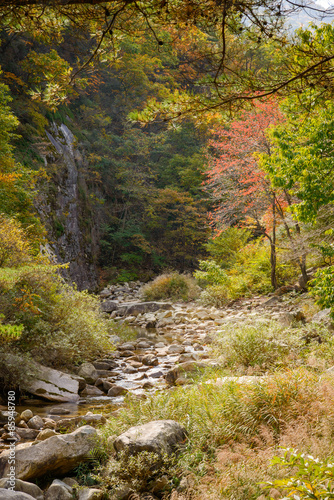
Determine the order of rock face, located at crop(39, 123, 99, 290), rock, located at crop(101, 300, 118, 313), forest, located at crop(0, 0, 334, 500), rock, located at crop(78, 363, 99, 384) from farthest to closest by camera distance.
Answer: rock, located at crop(101, 300, 118, 313), rock face, located at crop(39, 123, 99, 290), rock, located at crop(78, 363, 99, 384), forest, located at crop(0, 0, 334, 500)

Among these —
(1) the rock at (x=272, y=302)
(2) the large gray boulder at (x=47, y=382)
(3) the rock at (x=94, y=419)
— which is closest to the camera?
(3) the rock at (x=94, y=419)

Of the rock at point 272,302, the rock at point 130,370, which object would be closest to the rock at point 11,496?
the rock at point 130,370

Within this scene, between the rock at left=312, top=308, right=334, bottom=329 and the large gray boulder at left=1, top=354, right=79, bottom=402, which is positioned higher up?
the rock at left=312, top=308, right=334, bottom=329

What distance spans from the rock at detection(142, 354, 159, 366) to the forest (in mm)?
963

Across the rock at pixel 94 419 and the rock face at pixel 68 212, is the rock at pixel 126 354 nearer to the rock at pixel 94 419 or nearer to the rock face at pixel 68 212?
the rock at pixel 94 419

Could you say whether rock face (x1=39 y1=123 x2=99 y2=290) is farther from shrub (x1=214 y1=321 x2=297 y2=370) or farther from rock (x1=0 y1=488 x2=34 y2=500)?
rock (x1=0 y1=488 x2=34 y2=500)

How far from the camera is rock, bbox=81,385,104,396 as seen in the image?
5.32 metres

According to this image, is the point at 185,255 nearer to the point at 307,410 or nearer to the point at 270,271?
the point at 270,271

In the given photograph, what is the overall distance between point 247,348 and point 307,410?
2211 mm

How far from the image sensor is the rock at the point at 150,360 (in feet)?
22.1

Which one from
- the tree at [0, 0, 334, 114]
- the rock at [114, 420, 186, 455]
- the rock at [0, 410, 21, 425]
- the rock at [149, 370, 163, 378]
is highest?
the tree at [0, 0, 334, 114]

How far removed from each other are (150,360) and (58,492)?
4265 mm

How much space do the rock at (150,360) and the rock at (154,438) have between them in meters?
3.71

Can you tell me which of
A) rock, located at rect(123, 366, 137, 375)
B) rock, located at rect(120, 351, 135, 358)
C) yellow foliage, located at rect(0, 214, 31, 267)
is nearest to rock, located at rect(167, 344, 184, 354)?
rock, located at rect(120, 351, 135, 358)
